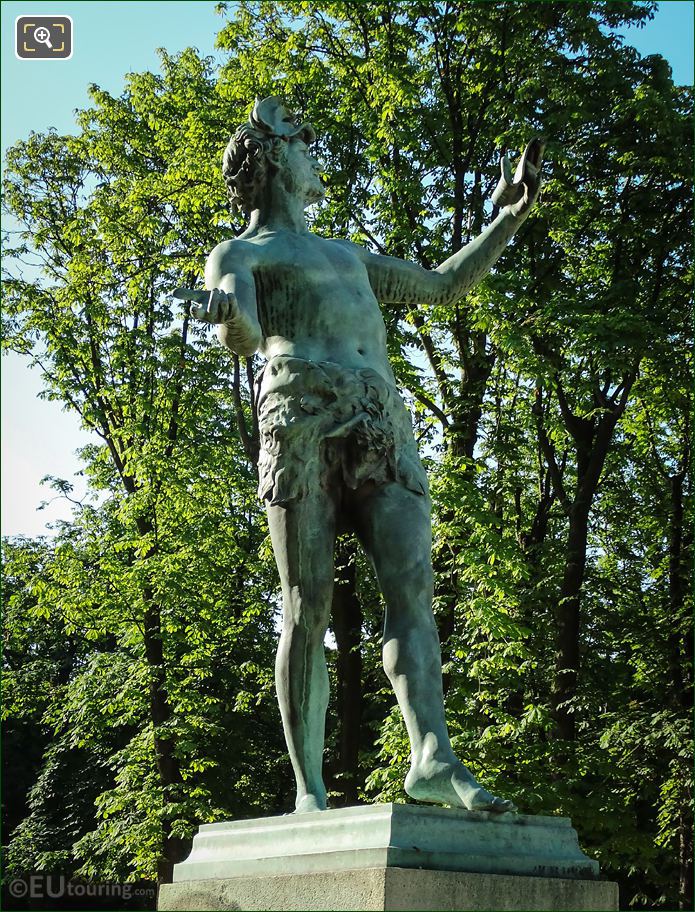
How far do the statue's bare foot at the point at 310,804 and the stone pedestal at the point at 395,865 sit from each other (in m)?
0.17

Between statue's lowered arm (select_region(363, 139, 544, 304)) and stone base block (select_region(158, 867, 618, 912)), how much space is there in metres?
2.54

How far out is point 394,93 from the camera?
53.9 feet

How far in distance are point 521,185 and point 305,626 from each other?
2.13 metres

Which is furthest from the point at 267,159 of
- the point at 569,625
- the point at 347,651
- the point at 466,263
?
the point at 347,651

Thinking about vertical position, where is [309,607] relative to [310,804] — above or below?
above

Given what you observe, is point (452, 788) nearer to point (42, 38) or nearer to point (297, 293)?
point (297, 293)

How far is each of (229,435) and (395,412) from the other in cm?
1588

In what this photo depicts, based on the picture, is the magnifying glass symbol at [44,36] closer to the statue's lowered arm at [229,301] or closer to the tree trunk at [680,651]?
the statue's lowered arm at [229,301]

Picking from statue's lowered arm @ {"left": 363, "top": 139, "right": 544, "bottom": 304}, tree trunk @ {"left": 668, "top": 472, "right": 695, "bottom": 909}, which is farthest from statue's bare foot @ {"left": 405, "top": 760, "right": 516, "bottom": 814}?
tree trunk @ {"left": 668, "top": 472, "right": 695, "bottom": 909}

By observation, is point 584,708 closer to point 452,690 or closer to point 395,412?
point 452,690

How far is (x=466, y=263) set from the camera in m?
5.84

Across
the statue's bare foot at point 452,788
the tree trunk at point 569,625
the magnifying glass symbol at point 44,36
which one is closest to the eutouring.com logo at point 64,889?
the tree trunk at point 569,625

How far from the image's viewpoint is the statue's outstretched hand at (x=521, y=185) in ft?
18.5

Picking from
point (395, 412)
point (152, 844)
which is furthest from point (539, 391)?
point (395, 412)
